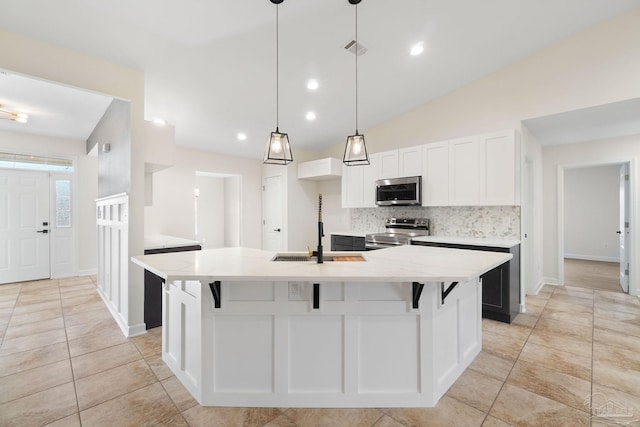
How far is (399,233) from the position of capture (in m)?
4.52

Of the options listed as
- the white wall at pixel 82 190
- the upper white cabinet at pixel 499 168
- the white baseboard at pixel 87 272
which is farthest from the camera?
the white baseboard at pixel 87 272

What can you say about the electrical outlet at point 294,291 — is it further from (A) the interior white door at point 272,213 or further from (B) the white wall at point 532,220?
(A) the interior white door at point 272,213

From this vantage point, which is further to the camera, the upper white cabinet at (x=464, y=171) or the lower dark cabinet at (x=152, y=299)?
the upper white cabinet at (x=464, y=171)

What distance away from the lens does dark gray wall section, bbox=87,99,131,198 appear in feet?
9.67

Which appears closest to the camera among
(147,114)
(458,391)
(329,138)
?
(458,391)

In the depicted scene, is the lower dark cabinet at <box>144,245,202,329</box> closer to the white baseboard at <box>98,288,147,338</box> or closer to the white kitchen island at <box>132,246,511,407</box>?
the white baseboard at <box>98,288,147,338</box>

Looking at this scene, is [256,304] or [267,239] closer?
[256,304]

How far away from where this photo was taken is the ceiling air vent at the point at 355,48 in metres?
2.91

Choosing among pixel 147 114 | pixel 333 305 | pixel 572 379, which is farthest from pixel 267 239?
pixel 572 379

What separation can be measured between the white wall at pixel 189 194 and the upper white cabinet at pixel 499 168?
423cm

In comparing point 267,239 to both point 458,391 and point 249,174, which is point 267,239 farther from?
point 458,391

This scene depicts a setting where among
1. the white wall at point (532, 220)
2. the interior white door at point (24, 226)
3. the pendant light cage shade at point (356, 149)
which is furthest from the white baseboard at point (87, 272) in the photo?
the white wall at point (532, 220)

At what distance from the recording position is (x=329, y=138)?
17.7 ft

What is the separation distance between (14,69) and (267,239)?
436 centimetres
